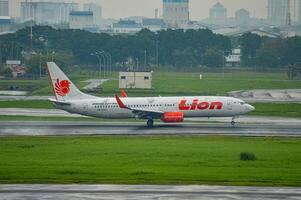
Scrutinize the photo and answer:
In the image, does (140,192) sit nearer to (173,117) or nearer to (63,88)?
(173,117)

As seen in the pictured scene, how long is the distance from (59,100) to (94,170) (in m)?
33.9

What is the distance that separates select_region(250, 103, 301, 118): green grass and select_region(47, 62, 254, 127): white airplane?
991 centimetres

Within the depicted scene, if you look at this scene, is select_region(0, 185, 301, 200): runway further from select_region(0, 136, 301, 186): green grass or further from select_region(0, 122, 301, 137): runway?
select_region(0, 122, 301, 137): runway

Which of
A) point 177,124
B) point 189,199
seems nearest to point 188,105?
point 177,124

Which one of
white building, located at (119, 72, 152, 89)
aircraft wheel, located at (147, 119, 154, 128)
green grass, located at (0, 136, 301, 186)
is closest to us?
green grass, located at (0, 136, 301, 186)

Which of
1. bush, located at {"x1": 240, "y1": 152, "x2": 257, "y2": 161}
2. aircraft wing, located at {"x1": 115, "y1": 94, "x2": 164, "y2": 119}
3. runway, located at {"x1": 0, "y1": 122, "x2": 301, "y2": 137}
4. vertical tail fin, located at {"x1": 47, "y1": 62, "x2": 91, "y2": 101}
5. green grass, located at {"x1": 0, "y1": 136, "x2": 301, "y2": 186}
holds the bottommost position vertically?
runway, located at {"x1": 0, "y1": 122, "x2": 301, "y2": 137}

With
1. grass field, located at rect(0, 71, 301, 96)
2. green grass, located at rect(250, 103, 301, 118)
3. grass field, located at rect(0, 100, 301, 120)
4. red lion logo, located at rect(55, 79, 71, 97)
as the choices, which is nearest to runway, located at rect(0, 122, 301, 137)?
red lion logo, located at rect(55, 79, 71, 97)

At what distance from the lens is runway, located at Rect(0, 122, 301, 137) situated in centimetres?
7319

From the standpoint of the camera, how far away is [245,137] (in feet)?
228

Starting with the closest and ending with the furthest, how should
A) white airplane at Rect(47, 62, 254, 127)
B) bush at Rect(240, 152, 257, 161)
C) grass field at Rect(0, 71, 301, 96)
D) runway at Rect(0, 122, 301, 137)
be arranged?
bush at Rect(240, 152, 257, 161), runway at Rect(0, 122, 301, 137), white airplane at Rect(47, 62, 254, 127), grass field at Rect(0, 71, 301, 96)

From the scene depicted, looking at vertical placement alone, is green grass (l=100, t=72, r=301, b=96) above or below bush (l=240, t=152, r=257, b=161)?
below

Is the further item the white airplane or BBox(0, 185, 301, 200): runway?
the white airplane

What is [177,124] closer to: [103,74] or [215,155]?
[215,155]

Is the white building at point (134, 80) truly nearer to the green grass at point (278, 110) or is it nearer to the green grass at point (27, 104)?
the green grass at point (27, 104)
